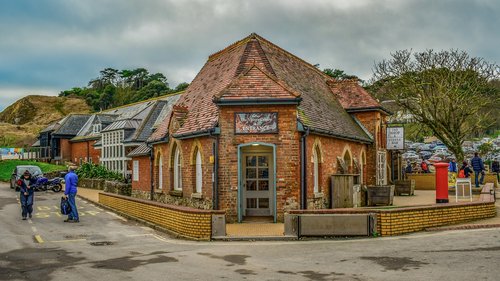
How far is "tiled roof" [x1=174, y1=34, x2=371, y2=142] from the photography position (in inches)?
671

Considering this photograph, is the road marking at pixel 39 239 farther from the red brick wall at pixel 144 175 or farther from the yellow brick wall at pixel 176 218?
the red brick wall at pixel 144 175

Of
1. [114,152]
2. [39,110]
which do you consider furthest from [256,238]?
[39,110]

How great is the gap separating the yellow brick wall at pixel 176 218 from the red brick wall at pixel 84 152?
3267 cm

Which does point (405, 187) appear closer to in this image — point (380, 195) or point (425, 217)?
point (380, 195)

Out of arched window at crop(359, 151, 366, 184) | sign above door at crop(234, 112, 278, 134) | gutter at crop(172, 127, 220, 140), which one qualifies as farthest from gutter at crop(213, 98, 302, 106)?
arched window at crop(359, 151, 366, 184)

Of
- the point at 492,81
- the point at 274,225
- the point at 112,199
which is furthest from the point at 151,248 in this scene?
the point at 492,81

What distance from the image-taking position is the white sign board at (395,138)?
28.1m

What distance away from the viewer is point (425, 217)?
1427 centimetres

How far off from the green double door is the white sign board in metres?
13.5

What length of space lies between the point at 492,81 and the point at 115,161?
100 ft

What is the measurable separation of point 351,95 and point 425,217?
499 inches

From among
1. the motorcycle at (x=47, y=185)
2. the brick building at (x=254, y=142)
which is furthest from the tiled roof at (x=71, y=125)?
the brick building at (x=254, y=142)

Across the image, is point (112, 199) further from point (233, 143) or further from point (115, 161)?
point (115, 161)

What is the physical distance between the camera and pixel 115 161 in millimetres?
42125
